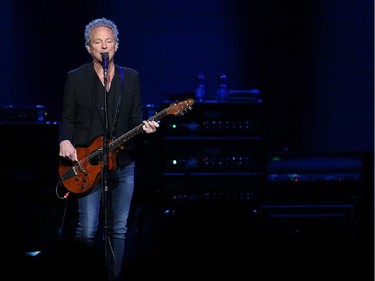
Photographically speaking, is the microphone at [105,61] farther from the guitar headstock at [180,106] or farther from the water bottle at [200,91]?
the water bottle at [200,91]

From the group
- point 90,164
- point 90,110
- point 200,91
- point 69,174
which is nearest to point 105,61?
point 90,110

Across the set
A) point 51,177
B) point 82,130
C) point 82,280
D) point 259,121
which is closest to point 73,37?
point 51,177

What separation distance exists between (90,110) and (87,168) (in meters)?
0.39

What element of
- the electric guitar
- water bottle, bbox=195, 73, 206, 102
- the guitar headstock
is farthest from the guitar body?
water bottle, bbox=195, 73, 206, 102

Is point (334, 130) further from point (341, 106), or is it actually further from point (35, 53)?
point (35, 53)

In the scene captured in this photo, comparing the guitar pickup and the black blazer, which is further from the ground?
the black blazer

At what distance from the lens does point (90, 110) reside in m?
4.65

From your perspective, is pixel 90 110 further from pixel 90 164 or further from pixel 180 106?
pixel 180 106

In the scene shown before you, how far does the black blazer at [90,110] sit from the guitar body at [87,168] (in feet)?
0.16

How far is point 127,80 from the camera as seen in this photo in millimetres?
4770

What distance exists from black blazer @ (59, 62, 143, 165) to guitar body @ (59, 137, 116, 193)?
0.16 feet

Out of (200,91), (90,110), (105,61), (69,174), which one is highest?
(105,61)

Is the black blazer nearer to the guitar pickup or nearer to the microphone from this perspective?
the guitar pickup

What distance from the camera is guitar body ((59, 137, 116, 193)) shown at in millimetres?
4594
